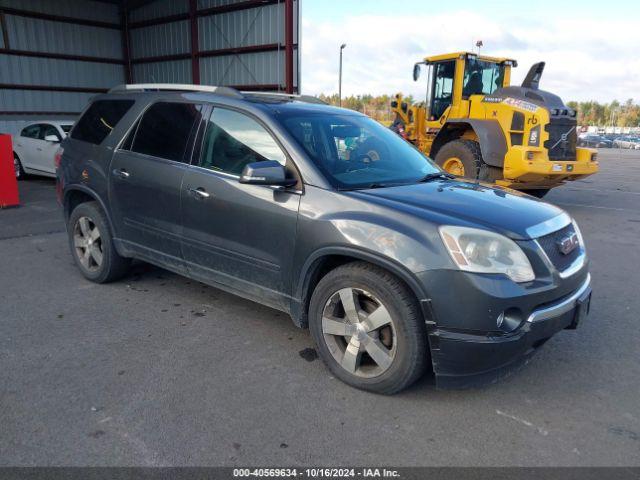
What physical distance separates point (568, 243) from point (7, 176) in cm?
882

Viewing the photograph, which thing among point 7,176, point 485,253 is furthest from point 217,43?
point 485,253

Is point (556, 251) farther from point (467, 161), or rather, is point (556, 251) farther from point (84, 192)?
point (467, 161)

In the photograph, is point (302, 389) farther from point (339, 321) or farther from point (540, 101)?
point (540, 101)

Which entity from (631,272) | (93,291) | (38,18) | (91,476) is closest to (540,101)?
(631,272)

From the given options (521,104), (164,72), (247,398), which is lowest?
(247,398)

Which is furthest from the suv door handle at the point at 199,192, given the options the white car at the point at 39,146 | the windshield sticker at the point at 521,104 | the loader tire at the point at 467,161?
the white car at the point at 39,146

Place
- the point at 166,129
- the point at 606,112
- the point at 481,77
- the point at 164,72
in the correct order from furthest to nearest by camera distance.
Result: the point at 606,112 < the point at 164,72 < the point at 481,77 < the point at 166,129

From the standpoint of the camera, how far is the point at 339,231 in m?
3.11

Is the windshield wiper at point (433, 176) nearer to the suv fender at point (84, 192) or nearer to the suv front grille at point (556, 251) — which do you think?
the suv front grille at point (556, 251)

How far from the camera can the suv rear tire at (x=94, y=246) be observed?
4797 mm

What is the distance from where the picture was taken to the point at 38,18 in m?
17.2

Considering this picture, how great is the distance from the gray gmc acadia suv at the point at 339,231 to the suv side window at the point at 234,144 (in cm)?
1

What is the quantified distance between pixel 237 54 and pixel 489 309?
49.7ft

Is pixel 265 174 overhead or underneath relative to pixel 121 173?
overhead
